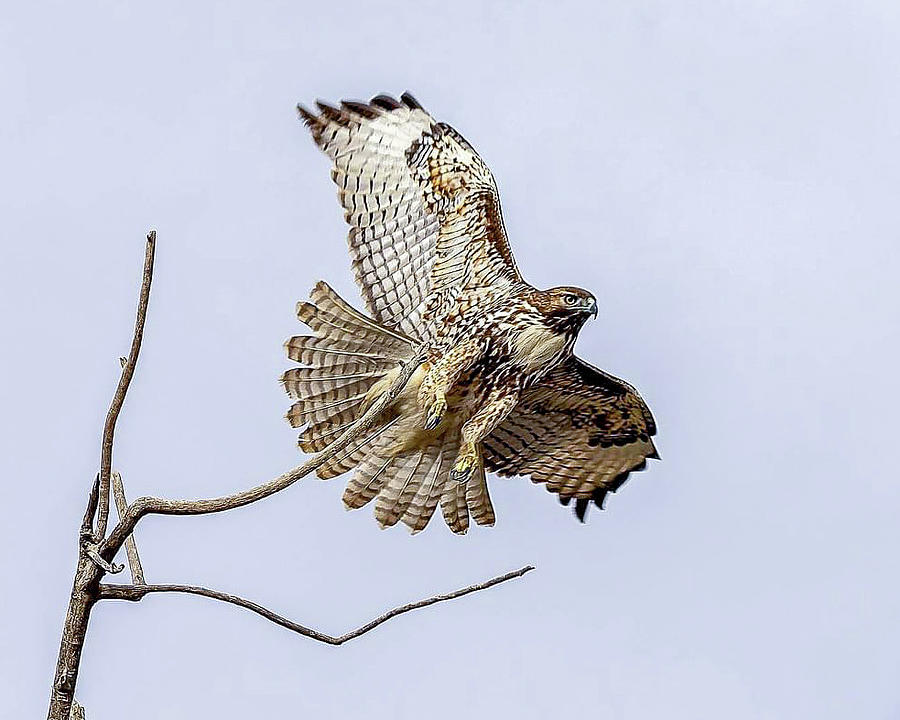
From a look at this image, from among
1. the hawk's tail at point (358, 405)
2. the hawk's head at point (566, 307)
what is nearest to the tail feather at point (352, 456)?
the hawk's tail at point (358, 405)

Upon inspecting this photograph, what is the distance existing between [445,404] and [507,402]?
16cm

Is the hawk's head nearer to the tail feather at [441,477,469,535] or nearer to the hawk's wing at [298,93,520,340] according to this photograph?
the hawk's wing at [298,93,520,340]

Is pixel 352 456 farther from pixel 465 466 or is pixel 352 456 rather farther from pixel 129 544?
pixel 129 544

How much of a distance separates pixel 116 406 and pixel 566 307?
45.3 inches

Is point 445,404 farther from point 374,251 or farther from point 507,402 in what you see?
point 374,251

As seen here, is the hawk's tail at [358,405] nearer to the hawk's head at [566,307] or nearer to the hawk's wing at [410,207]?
the hawk's wing at [410,207]

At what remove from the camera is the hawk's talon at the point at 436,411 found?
390 centimetres

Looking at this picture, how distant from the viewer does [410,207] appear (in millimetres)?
4320

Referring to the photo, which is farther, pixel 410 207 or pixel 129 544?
pixel 410 207

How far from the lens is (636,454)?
4.35 m

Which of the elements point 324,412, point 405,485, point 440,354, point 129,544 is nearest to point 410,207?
point 440,354

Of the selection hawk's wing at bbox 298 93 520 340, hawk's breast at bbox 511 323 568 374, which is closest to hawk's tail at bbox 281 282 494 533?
hawk's wing at bbox 298 93 520 340

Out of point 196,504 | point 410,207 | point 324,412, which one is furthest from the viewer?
point 410,207

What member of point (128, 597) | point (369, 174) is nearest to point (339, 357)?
point (369, 174)
